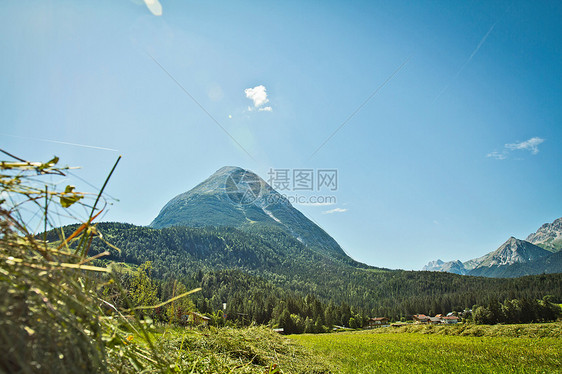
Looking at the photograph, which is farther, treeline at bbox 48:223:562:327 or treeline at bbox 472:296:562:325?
treeline at bbox 48:223:562:327

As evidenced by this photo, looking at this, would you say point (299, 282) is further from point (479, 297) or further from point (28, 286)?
point (28, 286)

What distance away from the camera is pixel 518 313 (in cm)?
4400

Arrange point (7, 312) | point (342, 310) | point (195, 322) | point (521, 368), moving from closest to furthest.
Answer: point (7, 312)
point (195, 322)
point (521, 368)
point (342, 310)

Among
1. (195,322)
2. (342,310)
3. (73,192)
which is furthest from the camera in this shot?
(342,310)

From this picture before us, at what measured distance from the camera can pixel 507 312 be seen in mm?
44312

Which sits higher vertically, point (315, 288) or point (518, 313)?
point (518, 313)

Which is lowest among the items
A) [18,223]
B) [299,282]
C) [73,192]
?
[299,282]

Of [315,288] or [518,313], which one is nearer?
[518,313]

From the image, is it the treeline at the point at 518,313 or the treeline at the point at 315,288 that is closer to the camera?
the treeline at the point at 518,313

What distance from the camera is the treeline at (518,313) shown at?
4309 cm

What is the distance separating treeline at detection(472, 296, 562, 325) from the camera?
43.1 m

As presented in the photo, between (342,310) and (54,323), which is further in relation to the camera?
(342,310)

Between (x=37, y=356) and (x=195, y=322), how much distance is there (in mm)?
4652

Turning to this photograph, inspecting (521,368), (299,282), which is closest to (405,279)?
(299,282)
